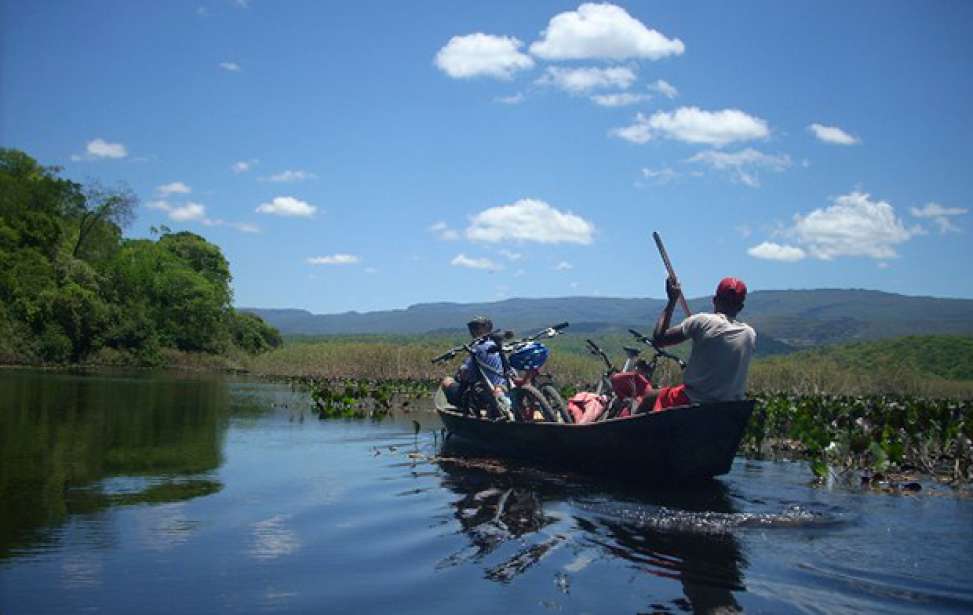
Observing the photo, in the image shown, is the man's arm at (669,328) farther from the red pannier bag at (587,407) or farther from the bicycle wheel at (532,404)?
the red pannier bag at (587,407)

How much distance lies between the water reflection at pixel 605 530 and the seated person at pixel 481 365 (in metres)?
2.24

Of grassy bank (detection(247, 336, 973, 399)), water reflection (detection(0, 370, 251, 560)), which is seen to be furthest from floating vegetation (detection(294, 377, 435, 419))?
grassy bank (detection(247, 336, 973, 399))

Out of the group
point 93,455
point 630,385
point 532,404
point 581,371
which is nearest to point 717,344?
point 630,385

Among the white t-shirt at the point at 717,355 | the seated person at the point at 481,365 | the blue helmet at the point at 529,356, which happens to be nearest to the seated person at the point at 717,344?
the white t-shirt at the point at 717,355

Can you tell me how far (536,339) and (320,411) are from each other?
29.4 feet

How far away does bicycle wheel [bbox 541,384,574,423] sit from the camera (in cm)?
934

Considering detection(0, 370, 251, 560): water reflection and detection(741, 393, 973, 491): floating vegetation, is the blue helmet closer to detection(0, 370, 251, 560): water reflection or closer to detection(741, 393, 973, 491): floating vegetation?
detection(741, 393, 973, 491): floating vegetation

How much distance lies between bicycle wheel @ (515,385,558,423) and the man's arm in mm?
2372

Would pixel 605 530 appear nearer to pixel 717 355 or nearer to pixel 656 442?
pixel 656 442

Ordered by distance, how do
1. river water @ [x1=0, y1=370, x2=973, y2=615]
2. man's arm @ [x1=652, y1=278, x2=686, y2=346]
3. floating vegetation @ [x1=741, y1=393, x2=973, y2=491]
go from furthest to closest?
floating vegetation @ [x1=741, y1=393, x2=973, y2=491]
man's arm @ [x1=652, y1=278, x2=686, y2=346]
river water @ [x1=0, y1=370, x2=973, y2=615]

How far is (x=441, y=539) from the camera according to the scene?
19.1 feet

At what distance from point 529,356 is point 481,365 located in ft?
2.17

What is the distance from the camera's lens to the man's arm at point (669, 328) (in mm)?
7062

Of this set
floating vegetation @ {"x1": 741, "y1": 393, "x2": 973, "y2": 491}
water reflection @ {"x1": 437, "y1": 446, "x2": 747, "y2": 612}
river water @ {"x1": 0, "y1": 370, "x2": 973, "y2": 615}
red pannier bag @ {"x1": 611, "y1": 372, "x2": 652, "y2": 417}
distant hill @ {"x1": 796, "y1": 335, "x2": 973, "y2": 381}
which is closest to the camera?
river water @ {"x1": 0, "y1": 370, "x2": 973, "y2": 615}
